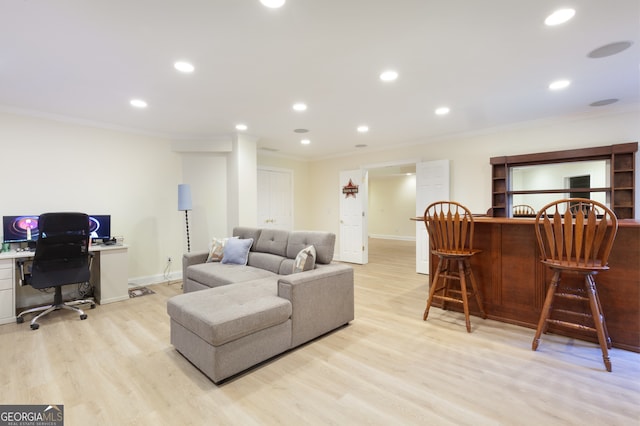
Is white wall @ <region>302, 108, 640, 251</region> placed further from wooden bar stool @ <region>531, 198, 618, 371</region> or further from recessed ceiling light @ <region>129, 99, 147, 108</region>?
recessed ceiling light @ <region>129, 99, 147, 108</region>

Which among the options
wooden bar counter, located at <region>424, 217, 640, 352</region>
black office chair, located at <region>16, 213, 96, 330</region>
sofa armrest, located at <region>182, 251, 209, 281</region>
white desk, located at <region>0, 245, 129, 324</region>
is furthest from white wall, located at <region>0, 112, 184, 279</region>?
wooden bar counter, located at <region>424, 217, 640, 352</region>

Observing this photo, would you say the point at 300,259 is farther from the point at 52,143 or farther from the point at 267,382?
the point at 52,143

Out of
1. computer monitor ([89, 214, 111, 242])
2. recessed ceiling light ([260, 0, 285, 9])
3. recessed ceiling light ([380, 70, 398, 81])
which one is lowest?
computer monitor ([89, 214, 111, 242])

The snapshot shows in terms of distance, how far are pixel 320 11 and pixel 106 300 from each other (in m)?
4.07

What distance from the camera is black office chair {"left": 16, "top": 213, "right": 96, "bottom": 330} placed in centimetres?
295

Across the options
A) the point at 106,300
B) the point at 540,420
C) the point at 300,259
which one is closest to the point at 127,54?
the point at 300,259

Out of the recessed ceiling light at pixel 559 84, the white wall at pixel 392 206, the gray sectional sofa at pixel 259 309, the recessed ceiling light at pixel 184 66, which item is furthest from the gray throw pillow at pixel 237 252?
the white wall at pixel 392 206

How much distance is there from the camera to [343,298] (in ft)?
9.38

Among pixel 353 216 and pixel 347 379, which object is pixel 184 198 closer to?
pixel 353 216

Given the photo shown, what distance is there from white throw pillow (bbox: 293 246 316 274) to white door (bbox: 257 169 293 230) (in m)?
3.29

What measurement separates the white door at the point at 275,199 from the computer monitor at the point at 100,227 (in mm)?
2649

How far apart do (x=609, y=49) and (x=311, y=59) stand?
2302 millimetres

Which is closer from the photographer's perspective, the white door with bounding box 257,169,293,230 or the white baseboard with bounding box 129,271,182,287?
the white baseboard with bounding box 129,271,182,287

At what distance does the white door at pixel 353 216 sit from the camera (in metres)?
6.15
